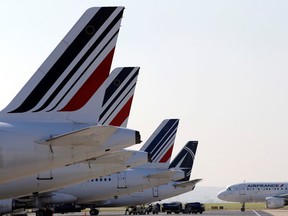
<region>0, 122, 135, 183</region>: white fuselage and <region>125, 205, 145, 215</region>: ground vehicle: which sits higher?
<region>125, 205, 145, 215</region>: ground vehicle

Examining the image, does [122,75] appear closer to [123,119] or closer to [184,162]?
[123,119]

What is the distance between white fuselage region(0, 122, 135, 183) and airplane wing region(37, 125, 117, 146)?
0.22 feet

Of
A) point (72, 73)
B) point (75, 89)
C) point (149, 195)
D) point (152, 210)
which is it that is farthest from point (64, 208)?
point (72, 73)

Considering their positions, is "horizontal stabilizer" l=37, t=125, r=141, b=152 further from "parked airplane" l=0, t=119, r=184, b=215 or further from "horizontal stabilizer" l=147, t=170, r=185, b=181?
"horizontal stabilizer" l=147, t=170, r=185, b=181

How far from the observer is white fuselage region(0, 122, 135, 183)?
17.2 metres

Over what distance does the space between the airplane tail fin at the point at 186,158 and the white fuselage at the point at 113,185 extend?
15.0m

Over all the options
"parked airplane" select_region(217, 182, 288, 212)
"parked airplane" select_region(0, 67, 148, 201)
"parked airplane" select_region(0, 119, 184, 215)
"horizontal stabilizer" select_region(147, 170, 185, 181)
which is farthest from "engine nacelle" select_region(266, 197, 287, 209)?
"parked airplane" select_region(0, 67, 148, 201)

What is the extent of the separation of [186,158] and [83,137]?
50.6 metres

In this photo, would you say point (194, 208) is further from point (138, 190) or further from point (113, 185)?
point (113, 185)

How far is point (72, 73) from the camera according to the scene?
19.2m

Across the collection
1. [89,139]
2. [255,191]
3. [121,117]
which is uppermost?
[255,191]

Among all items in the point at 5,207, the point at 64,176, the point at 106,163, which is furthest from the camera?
the point at 5,207

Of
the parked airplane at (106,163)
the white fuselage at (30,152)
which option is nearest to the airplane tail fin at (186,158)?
the parked airplane at (106,163)

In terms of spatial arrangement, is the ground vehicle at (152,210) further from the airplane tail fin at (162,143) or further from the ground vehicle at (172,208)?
the airplane tail fin at (162,143)
